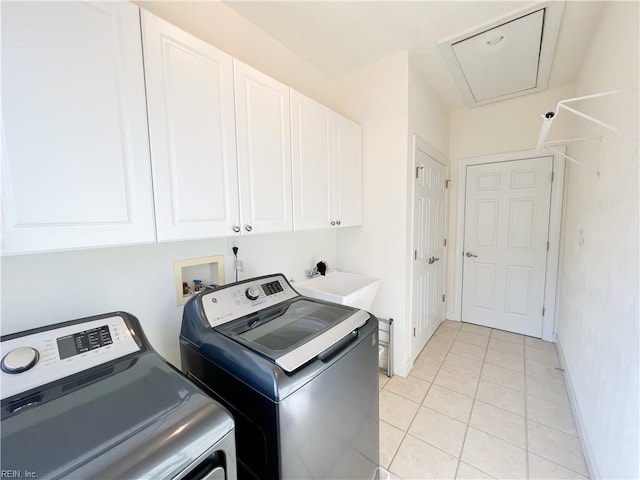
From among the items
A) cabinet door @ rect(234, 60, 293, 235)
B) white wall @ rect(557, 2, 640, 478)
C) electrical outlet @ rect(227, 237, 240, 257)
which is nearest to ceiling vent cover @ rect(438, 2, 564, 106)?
white wall @ rect(557, 2, 640, 478)

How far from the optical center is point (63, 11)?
0.80 metres

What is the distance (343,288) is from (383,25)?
1.87 metres

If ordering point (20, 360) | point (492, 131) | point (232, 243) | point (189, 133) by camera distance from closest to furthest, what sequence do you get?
1. point (20, 360)
2. point (189, 133)
3. point (232, 243)
4. point (492, 131)

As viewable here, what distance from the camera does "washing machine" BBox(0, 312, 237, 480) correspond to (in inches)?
21.2

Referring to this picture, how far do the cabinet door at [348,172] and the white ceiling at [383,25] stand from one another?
20.2 inches

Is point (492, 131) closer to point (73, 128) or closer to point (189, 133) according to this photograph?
point (189, 133)

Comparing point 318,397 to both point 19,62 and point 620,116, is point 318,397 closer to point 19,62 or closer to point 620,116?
point 19,62

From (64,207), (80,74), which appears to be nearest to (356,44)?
(80,74)

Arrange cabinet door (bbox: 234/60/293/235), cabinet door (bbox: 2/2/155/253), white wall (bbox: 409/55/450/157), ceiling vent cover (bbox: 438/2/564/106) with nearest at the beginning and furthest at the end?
1. cabinet door (bbox: 2/2/155/253)
2. cabinet door (bbox: 234/60/293/235)
3. ceiling vent cover (bbox: 438/2/564/106)
4. white wall (bbox: 409/55/450/157)

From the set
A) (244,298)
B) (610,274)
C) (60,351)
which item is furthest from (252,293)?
(610,274)

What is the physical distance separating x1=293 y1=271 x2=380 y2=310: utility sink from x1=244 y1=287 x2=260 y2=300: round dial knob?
533 mm

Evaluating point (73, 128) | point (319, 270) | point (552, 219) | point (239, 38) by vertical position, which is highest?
point (239, 38)

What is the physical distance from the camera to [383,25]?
1741 millimetres

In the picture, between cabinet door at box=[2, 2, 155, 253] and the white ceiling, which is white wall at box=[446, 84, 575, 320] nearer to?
the white ceiling
